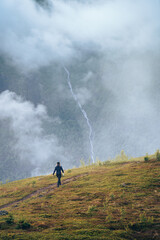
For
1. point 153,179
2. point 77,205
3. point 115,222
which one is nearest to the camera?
point 115,222

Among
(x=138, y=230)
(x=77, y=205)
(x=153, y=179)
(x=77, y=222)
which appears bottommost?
(x=138, y=230)

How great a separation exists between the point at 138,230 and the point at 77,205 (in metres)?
6.89

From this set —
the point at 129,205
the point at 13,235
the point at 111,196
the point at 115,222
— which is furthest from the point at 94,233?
the point at 111,196

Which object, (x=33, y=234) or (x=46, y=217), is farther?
(x=46, y=217)

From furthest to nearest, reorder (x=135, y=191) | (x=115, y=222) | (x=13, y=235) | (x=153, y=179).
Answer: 1. (x=153, y=179)
2. (x=135, y=191)
3. (x=115, y=222)
4. (x=13, y=235)

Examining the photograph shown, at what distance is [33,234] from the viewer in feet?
28.0

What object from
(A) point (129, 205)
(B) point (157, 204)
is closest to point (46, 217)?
(A) point (129, 205)

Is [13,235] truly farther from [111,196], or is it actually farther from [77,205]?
[111,196]

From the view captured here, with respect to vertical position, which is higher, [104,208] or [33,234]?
[104,208]

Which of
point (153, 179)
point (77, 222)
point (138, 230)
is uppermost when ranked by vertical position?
point (153, 179)

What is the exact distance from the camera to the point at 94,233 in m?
8.05

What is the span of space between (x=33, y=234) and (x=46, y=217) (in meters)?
3.62

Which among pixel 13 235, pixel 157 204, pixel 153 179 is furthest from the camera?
pixel 153 179

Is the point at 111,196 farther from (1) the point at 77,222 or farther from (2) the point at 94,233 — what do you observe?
(2) the point at 94,233
